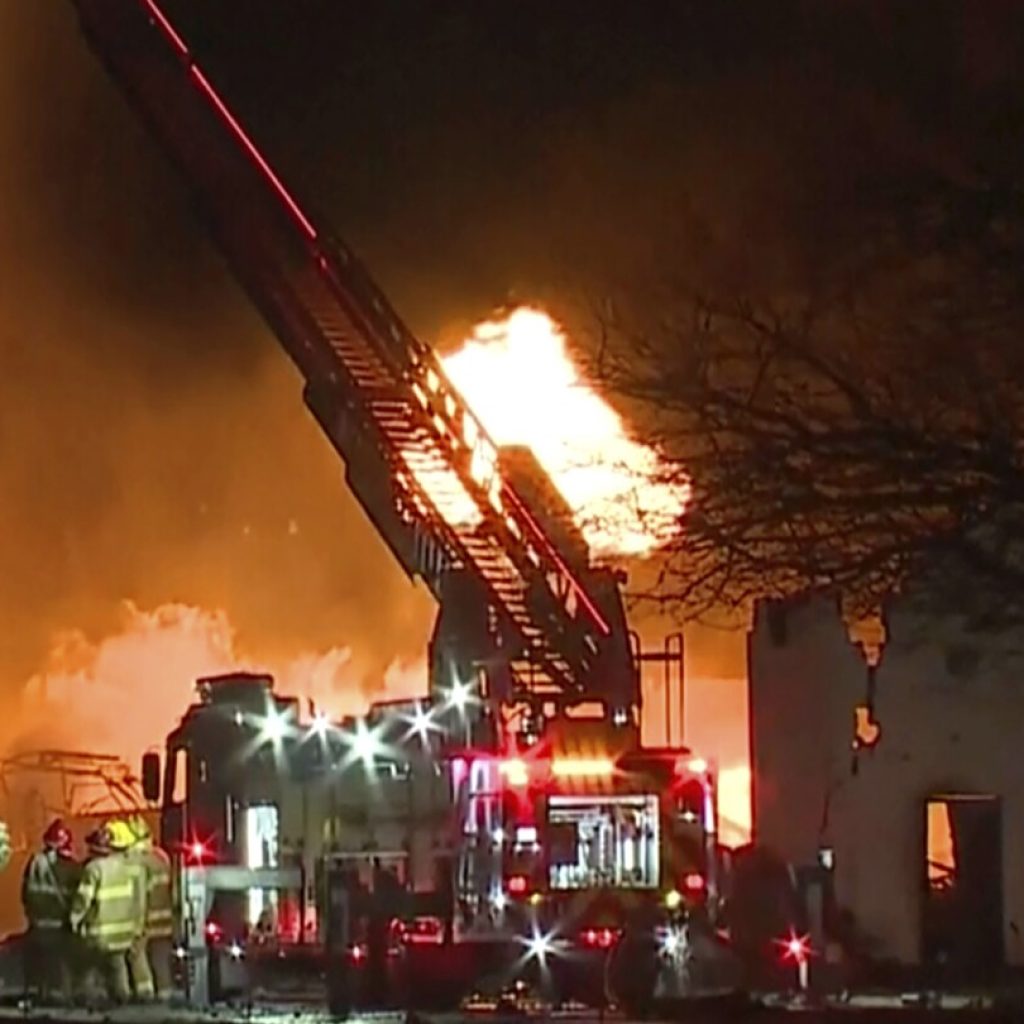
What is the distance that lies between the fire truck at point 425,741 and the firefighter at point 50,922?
1032 millimetres

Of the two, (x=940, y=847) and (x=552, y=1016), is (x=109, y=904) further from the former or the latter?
(x=940, y=847)

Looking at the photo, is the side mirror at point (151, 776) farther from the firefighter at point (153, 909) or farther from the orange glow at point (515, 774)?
the orange glow at point (515, 774)

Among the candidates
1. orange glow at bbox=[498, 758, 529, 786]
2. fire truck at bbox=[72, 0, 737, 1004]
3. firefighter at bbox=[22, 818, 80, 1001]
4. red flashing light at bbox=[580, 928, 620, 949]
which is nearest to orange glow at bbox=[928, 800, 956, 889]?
fire truck at bbox=[72, 0, 737, 1004]

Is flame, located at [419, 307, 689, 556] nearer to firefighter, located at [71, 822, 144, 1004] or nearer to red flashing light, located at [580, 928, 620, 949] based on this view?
red flashing light, located at [580, 928, 620, 949]

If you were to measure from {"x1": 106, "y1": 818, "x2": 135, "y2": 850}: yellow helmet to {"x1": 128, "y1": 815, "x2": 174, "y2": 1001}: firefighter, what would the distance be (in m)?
0.04

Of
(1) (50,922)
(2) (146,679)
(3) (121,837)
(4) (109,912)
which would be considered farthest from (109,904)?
(2) (146,679)

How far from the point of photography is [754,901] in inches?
934

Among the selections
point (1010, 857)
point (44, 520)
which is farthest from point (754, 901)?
point (44, 520)

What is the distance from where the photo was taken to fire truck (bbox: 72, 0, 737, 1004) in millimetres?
21781

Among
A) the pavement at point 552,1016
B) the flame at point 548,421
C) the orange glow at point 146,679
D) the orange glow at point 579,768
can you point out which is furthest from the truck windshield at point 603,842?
the orange glow at point 146,679

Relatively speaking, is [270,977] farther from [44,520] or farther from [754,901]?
[44,520]

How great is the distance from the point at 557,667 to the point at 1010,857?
588 centimetres

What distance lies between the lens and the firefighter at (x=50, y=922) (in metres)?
22.4

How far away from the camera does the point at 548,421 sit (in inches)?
1199
